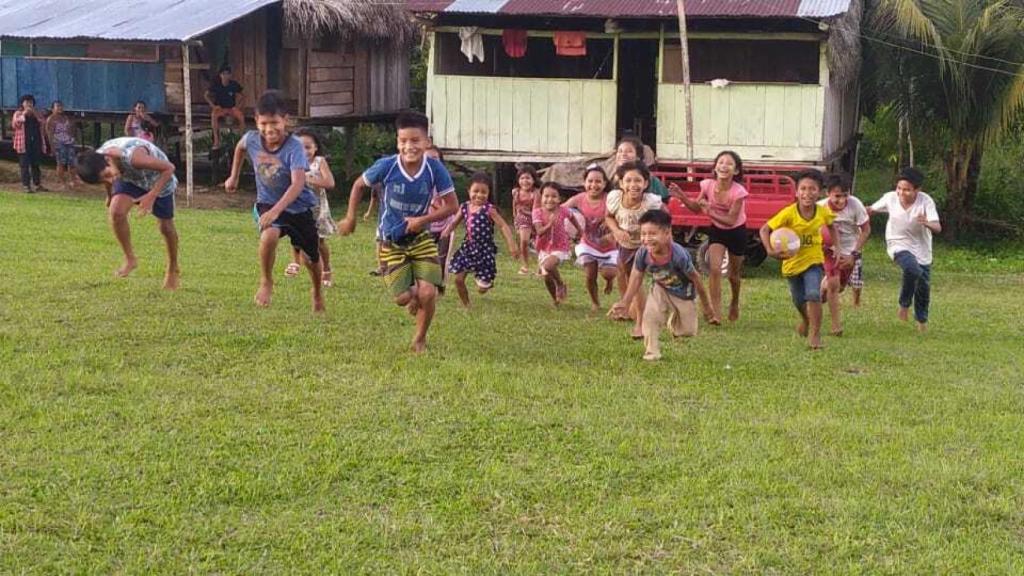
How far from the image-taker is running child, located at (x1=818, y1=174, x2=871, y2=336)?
10.1 meters

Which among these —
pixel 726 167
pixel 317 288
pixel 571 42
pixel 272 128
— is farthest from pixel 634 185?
pixel 571 42

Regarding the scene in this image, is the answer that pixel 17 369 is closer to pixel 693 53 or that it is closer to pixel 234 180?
pixel 234 180

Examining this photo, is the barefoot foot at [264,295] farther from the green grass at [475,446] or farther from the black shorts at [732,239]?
the black shorts at [732,239]

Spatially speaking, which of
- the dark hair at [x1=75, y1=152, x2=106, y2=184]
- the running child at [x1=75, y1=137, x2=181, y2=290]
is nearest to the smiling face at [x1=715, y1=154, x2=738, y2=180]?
the running child at [x1=75, y1=137, x2=181, y2=290]

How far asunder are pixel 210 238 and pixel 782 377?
9.52m

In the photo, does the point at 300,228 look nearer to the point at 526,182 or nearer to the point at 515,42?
the point at 526,182

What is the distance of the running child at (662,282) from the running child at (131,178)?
3.46 meters

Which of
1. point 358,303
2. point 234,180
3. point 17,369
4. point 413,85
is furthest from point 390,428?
point 413,85

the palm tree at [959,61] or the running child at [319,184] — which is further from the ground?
the palm tree at [959,61]

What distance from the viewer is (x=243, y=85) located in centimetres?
2342

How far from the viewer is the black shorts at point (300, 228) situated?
29.7 ft

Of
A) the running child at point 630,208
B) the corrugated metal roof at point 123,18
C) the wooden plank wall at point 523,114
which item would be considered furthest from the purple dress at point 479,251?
the corrugated metal roof at point 123,18

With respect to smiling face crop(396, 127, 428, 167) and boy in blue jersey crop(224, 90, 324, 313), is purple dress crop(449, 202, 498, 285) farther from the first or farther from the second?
smiling face crop(396, 127, 428, 167)

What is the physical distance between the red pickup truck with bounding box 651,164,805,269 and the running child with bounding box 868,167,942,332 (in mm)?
2894
